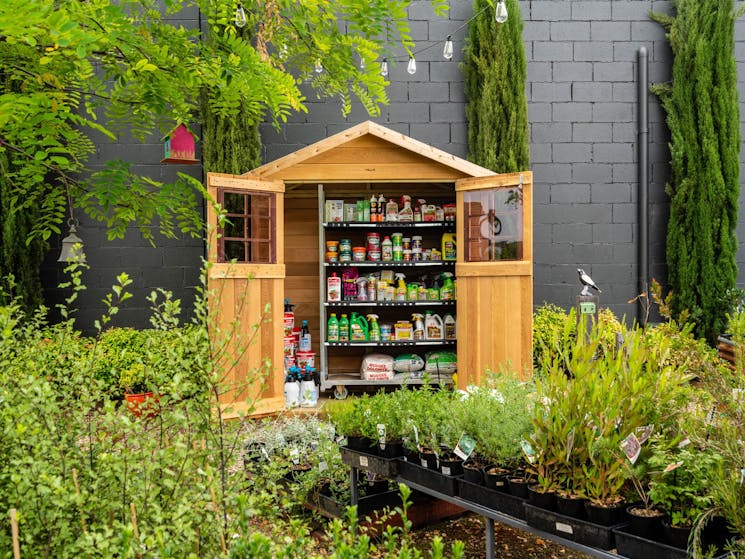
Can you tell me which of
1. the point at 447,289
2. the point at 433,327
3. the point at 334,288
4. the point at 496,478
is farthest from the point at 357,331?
the point at 496,478

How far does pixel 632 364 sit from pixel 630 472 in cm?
40

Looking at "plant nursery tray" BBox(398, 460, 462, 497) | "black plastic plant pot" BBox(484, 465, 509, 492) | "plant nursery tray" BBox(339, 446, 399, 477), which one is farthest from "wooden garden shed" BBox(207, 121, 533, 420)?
"black plastic plant pot" BBox(484, 465, 509, 492)

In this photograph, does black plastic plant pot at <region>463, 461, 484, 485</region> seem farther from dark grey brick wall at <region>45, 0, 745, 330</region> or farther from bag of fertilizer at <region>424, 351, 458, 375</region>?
dark grey brick wall at <region>45, 0, 745, 330</region>

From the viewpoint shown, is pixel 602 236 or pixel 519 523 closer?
pixel 519 523

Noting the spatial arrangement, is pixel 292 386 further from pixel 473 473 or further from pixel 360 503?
pixel 473 473

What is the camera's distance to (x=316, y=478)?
379 cm

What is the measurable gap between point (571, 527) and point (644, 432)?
1.45 feet

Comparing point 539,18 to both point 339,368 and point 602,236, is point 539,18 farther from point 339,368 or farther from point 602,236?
point 339,368

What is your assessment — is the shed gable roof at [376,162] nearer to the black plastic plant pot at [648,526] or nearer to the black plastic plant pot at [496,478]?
the black plastic plant pot at [496,478]

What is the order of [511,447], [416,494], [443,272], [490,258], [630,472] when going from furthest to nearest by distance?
[443,272], [490,258], [416,494], [511,447], [630,472]

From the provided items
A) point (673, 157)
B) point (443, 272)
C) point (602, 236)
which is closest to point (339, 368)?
point (443, 272)

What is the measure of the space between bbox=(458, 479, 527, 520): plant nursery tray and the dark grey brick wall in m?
4.80

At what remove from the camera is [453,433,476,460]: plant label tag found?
3109 millimetres

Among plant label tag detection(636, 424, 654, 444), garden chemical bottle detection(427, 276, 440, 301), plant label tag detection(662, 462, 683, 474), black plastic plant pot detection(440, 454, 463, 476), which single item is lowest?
black plastic plant pot detection(440, 454, 463, 476)
